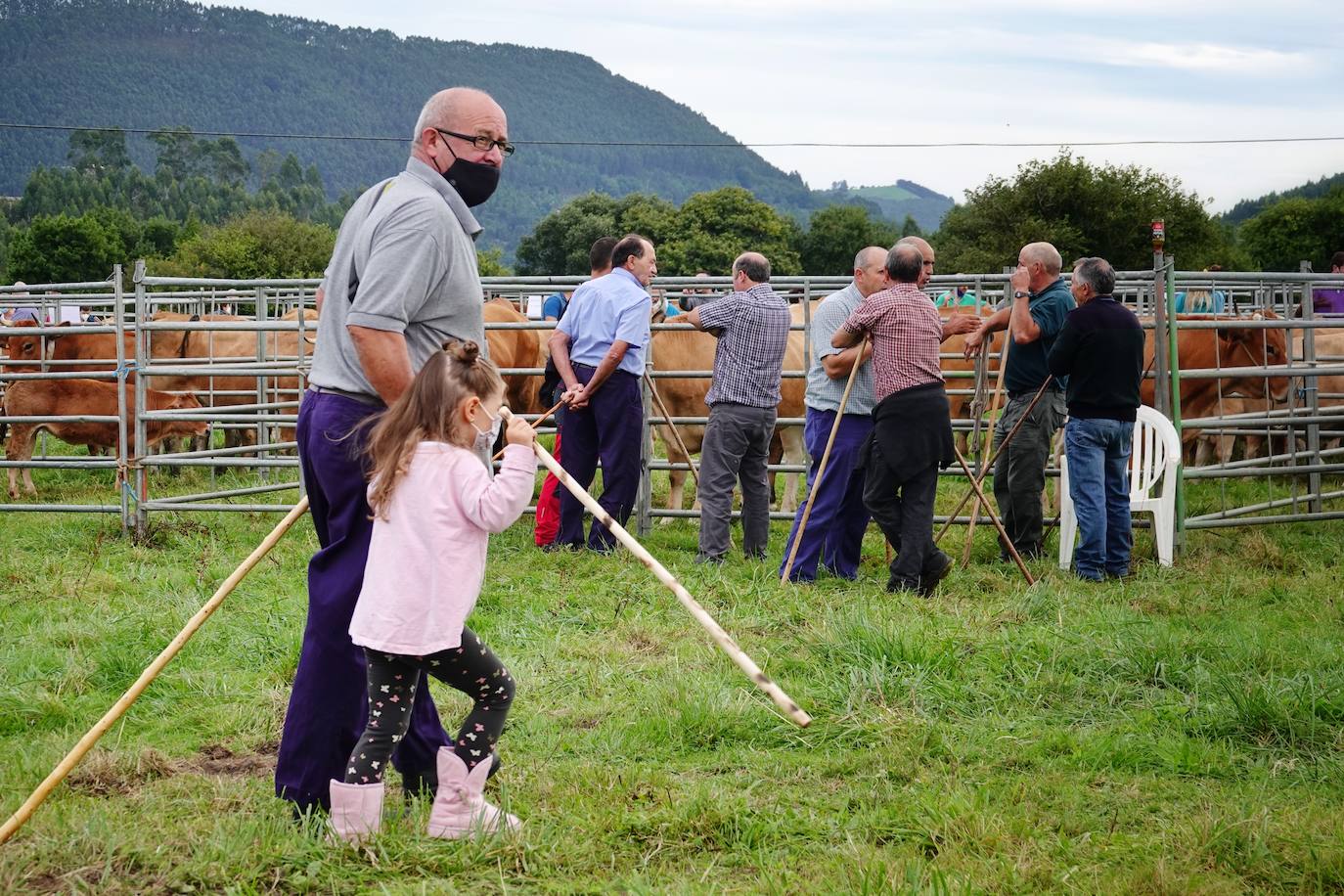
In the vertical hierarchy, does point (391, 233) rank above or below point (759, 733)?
above

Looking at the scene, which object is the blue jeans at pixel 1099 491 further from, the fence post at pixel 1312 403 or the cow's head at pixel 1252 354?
the cow's head at pixel 1252 354

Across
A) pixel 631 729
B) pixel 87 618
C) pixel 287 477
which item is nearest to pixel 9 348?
pixel 287 477

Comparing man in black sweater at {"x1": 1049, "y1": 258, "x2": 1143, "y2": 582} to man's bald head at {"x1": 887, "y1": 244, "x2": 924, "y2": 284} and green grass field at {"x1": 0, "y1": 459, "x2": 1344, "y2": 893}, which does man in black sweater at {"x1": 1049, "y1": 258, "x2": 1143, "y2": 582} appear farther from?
man's bald head at {"x1": 887, "y1": 244, "x2": 924, "y2": 284}

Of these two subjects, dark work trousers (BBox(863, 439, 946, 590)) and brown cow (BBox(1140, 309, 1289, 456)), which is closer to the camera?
dark work trousers (BBox(863, 439, 946, 590))

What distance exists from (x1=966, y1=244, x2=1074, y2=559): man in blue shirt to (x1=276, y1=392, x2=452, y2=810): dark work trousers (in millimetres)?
4988

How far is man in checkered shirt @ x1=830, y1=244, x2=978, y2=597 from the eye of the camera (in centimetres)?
686

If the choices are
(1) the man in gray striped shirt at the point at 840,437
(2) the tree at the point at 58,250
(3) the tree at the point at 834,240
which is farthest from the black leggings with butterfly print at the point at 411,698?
(3) the tree at the point at 834,240

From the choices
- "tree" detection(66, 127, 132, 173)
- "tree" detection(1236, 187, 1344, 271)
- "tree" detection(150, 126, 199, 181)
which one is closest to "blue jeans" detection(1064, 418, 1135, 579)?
"tree" detection(1236, 187, 1344, 271)

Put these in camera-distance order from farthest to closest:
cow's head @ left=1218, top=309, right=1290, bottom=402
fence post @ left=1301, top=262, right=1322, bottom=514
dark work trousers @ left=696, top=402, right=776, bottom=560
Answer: cow's head @ left=1218, top=309, right=1290, bottom=402, fence post @ left=1301, top=262, right=1322, bottom=514, dark work trousers @ left=696, top=402, right=776, bottom=560

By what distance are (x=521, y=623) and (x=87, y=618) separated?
209 centimetres

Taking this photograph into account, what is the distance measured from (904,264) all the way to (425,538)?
431 cm

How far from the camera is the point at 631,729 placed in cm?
463

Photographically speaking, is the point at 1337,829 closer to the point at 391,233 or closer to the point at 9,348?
the point at 391,233

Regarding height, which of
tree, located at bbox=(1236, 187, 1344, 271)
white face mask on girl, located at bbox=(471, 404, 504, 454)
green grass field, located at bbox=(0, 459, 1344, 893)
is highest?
tree, located at bbox=(1236, 187, 1344, 271)
